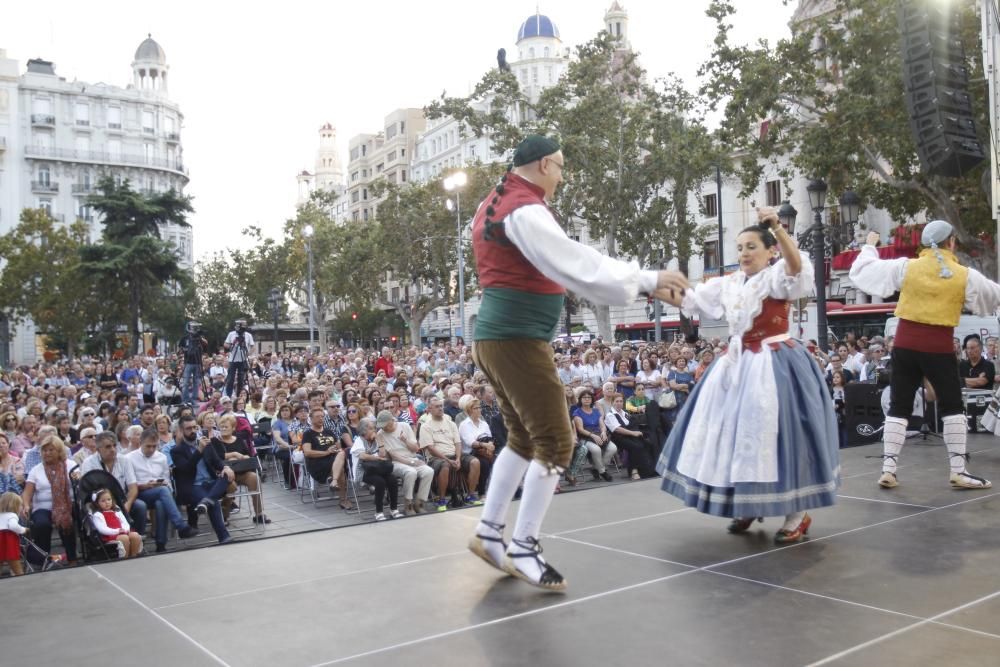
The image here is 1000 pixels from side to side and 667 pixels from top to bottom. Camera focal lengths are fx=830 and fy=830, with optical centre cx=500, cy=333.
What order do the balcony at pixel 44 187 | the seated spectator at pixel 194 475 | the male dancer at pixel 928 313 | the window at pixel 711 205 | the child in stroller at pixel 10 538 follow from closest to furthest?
the male dancer at pixel 928 313 < the child in stroller at pixel 10 538 < the seated spectator at pixel 194 475 < the window at pixel 711 205 < the balcony at pixel 44 187

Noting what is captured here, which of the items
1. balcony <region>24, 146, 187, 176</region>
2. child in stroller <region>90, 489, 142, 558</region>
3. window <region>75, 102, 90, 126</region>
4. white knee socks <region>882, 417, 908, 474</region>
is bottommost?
child in stroller <region>90, 489, 142, 558</region>

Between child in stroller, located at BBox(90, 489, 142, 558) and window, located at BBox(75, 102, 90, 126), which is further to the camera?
window, located at BBox(75, 102, 90, 126)

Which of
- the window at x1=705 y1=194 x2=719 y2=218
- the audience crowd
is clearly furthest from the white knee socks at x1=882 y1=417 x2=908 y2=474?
the window at x1=705 y1=194 x2=719 y2=218

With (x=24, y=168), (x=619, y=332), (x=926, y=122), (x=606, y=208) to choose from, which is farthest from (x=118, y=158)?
(x=926, y=122)

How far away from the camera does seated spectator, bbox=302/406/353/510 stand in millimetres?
9602

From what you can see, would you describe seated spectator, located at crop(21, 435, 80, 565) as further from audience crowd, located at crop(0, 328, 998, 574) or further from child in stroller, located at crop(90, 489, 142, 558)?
child in stroller, located at crop(90, 489, 142, 558)

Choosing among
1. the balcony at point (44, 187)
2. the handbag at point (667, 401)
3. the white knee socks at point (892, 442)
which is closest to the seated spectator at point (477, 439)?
the handbag at point (667, 401)

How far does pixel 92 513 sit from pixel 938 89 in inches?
475

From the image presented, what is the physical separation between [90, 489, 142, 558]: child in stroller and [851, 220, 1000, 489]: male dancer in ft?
19.4

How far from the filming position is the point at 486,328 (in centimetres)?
355

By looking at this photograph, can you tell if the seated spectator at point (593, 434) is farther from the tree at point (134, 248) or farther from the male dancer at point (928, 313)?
the tree at point (134, 248)

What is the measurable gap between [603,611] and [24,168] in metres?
67.9

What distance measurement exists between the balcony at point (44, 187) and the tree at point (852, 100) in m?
56.8

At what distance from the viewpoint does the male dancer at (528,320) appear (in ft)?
10.9
